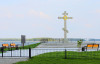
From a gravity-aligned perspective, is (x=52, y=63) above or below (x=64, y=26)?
below

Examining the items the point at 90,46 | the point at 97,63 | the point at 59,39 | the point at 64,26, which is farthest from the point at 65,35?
the point at 97,63

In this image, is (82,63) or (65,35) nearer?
(82,63)

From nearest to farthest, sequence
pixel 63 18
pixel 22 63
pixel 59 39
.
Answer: pixel 22 63 < pixel 63 18 < pixel 59 39

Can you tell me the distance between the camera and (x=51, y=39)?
43.0 meters

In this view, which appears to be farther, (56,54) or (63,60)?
(56,54)

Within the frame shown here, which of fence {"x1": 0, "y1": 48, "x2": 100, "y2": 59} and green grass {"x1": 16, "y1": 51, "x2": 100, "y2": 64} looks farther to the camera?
fence {"x1": 0, "y1": 48, "x2": 100, "y2": 59}

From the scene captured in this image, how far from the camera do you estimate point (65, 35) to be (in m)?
33.4

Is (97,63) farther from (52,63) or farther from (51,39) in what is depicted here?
(51,39)

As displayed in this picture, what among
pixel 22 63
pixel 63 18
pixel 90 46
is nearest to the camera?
pixel 22 63

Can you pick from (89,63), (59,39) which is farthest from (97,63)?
(59,39)

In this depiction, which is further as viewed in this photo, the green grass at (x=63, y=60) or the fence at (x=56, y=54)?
the fence at (x=56, y=54)

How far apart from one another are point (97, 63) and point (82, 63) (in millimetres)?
838

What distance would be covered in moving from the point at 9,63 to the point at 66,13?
22966mm

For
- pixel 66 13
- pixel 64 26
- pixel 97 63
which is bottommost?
pixel 97 63
